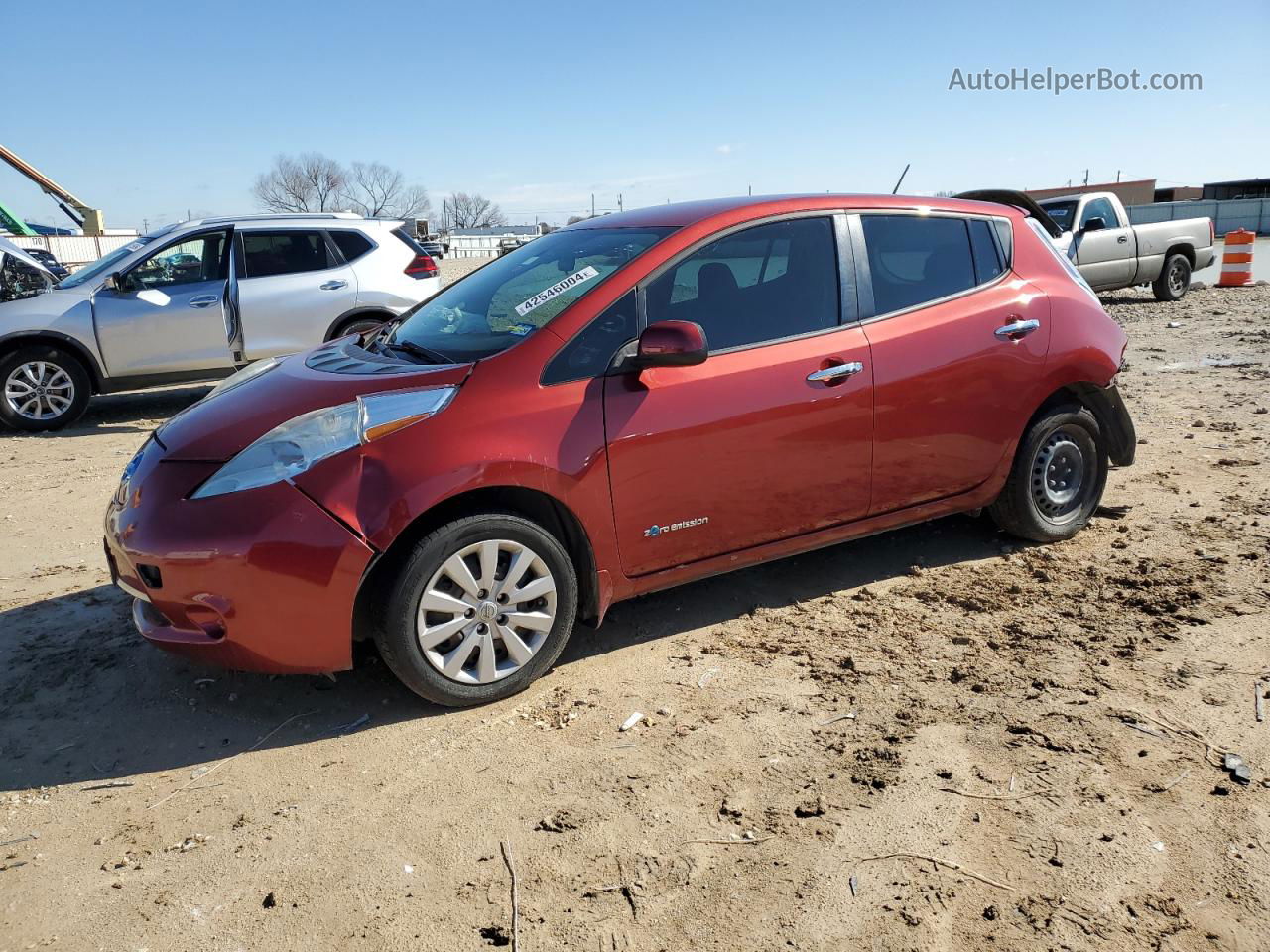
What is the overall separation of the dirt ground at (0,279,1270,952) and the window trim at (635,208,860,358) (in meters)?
1.22

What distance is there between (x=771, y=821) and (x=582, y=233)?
2.81 meters

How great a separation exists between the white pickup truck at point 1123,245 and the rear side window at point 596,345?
12.5m

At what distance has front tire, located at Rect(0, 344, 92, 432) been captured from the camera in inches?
337

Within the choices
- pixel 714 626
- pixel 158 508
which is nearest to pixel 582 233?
pixel 714 626

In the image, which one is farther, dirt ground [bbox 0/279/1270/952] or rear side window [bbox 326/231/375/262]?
rear side window [bbox 326/231/375/262]

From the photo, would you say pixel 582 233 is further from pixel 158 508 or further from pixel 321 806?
pixel 321 806

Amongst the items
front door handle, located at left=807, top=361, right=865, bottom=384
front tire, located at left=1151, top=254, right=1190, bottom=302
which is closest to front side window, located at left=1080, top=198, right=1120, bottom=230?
front tire, located at left=1151, top=254, right=1190, bottom=302

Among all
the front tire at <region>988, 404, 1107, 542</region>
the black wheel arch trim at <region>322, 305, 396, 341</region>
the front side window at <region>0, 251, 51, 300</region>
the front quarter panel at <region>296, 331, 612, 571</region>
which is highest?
the front side window at <region>0, 251, 51, 300</region>

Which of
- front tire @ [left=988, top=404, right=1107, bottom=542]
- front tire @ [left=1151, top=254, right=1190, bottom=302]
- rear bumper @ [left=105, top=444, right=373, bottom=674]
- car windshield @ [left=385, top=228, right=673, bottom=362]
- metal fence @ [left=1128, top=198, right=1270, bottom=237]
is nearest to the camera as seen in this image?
rear bumper @ [left=105, top=444, right=373, bottom=674]

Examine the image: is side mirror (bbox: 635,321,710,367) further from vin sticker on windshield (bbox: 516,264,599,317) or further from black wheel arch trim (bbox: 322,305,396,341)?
black wheel arch trim (bbox: 322,305,396,341)

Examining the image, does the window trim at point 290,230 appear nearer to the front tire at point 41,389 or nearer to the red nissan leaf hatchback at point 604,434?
the front tire at point 41,389

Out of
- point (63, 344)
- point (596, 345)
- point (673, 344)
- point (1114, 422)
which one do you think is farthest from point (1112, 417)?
point (63, 344)

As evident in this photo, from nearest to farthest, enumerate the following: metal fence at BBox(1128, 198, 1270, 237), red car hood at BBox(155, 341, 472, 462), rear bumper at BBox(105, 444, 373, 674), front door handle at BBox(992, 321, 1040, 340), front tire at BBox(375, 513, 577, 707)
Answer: rear bumper at BBox(105, 444, 373, 674) → front tire at BBox(375, 513, 577, 707) → red car hood at BBox(155, 341, 472, 462) → front door handle at BBox(992, 321, 1040, 340) → metal fence at BBox(1128, 198, 1270, 237)

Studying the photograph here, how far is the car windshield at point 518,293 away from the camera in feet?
12.5
